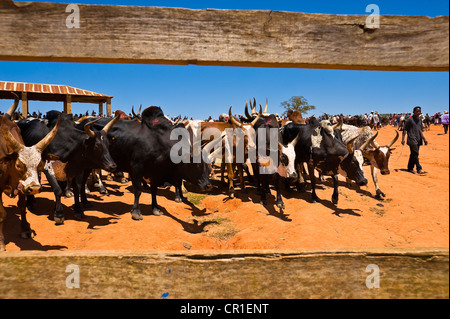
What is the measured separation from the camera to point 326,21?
194cm

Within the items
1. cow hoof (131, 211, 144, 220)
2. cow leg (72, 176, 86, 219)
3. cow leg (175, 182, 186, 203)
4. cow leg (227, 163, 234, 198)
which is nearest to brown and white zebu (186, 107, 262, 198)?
cow leg (227, 163, 234, 198)

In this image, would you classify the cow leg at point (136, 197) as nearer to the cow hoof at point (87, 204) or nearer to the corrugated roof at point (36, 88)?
the cow hoof at point (87, 204)

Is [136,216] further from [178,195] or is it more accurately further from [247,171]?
[247,171]

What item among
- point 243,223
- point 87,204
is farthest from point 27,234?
point 243,223

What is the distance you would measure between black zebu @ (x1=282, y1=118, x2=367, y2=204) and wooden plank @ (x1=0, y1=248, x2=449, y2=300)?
6391 millimetres

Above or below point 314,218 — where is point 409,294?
above

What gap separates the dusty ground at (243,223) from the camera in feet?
18.5

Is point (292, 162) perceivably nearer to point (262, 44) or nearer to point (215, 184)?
point (215, 184)

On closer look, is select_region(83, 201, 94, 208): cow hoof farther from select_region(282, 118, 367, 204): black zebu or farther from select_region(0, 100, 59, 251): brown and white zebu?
select_region(282, 118, 367, 204): black zebu

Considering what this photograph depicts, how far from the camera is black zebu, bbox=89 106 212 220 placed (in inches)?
277

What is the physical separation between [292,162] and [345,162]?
5.71 feet

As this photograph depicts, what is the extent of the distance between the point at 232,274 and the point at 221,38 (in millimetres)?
1519

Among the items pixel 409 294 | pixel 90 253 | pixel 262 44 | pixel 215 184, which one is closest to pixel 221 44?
pixel 262 44

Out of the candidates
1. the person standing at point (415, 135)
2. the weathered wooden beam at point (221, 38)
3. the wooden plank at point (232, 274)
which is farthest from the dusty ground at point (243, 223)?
the weathered wooden beam at point (221, 38)
